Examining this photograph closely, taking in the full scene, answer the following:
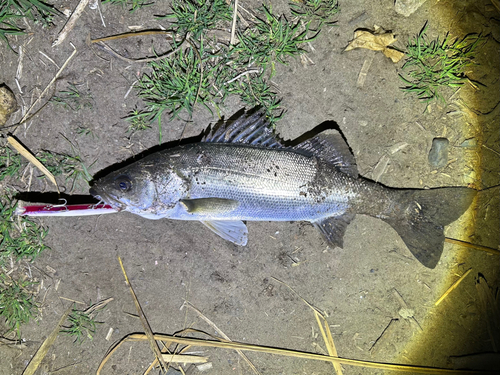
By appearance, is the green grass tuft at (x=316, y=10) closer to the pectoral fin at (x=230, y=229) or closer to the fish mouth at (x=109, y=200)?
the pectoral fin at (x=230, y=229)

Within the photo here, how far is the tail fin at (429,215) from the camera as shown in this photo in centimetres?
363

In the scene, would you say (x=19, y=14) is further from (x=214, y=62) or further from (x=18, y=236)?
(x=18, y=236)

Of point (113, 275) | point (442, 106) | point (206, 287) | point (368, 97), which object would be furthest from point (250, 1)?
point (113, 275)

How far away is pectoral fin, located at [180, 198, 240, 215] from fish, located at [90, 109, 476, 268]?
0.04 feet

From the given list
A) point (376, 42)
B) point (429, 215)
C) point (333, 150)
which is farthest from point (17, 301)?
point (376, 42)

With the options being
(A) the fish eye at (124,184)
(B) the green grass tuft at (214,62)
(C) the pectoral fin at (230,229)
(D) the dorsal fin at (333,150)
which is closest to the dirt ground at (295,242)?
(B) the green grass tuft at (214,62)

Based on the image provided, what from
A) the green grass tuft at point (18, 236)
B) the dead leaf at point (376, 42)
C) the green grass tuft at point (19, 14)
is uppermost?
the dead leaf at point (376, 42)

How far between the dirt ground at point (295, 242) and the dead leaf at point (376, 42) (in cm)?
10

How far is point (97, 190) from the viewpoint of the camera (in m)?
3.43

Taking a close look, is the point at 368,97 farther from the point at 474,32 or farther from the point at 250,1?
the point at 250,1

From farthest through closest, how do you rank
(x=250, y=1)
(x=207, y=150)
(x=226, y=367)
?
(x=226, y=367)
(x=250, y=1)
(x=207, y=150)

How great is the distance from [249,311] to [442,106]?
3.92 meters

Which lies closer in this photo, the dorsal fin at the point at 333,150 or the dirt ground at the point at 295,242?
the dorsal fin at the point at 333,150

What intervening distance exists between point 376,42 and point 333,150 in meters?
1.63
